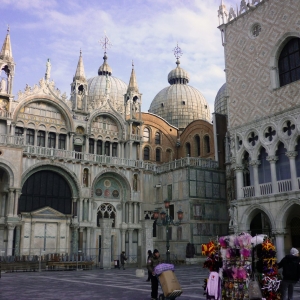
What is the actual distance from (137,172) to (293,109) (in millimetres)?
14205

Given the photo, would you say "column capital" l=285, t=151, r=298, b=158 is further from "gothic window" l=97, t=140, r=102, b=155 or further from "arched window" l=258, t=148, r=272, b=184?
"gothic window" l=97, t=140, r=102, b=155

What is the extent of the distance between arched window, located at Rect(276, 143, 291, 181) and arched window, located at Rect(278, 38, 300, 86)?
3703 millimetres

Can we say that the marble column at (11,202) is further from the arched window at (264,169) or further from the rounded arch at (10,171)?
the arched window at (264,169)

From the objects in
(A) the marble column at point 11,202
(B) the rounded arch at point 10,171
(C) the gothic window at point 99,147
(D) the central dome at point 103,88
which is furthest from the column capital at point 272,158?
(D) the central dome at point 103,88

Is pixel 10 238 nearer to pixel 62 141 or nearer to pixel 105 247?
pixel 105 247

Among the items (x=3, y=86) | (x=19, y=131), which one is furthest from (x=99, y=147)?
→ (x=3, y=86)

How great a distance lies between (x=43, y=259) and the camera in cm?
2562

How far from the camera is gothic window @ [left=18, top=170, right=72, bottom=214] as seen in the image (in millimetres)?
27266

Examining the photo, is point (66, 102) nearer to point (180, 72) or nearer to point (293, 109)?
point (293, 109)

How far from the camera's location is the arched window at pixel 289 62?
22.2 m

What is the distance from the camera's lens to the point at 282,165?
2205cm

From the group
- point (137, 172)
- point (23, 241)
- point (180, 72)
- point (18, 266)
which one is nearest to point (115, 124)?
point (137, 172)

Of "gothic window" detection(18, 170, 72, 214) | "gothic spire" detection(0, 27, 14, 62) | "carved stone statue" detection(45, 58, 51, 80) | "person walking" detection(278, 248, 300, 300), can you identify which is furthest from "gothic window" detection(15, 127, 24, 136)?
"person walking" detection(278, 248, 300, 300)

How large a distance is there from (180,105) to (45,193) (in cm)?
2651
